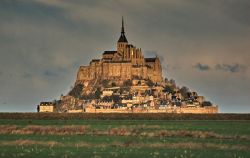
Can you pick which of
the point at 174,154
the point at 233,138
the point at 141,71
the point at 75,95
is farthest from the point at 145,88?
the point at 174,154

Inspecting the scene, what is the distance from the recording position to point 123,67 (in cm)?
18000

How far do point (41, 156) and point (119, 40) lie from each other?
552 ft

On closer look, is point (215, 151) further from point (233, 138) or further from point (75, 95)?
point (75, 95)

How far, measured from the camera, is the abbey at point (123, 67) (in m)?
180

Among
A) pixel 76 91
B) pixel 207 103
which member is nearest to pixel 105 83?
pixel 76 91

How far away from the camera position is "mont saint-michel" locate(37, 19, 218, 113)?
16762 cm

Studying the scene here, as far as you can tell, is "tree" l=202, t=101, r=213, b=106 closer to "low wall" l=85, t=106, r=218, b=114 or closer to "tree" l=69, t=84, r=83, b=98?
"low wall" l=85, t=106, r=218, b=114

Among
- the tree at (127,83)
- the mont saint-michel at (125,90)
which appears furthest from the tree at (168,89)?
the tree at (127,83)

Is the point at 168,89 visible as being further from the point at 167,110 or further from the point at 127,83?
the point at 167,110

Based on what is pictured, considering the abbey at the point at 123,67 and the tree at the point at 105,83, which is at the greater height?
the abbey at the point at 123,67

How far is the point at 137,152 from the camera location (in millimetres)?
26641

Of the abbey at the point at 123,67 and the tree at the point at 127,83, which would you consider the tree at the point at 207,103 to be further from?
the tree at the point at 127,83

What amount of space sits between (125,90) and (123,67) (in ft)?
25.6

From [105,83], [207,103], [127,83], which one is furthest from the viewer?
[105,83]
